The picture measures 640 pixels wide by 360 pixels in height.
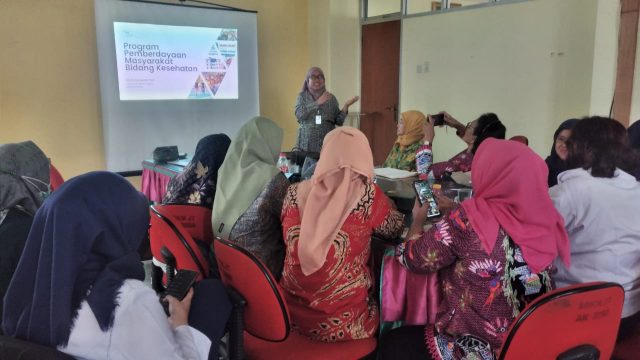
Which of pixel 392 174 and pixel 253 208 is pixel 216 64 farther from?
pixel 253 208

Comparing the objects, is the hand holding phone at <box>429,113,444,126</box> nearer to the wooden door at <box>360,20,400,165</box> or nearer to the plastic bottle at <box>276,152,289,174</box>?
the plastic bottle at <box>276,152,289,174</box>

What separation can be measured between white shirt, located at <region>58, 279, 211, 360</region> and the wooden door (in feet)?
15.6

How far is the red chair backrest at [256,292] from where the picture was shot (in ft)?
4.36

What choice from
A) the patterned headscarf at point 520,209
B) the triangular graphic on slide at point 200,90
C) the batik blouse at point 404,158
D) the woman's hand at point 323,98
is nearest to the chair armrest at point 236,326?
the patterned headscarf at point 520,209

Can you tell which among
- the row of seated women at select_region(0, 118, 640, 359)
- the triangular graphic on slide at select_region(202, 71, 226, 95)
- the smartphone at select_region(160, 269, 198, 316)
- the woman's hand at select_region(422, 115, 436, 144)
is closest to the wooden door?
the triangular graphic on slide at select_region(202, 71, 226, 95)

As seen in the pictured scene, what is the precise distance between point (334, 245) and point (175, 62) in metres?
4.01

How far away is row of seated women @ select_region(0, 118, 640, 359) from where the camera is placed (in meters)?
0.97

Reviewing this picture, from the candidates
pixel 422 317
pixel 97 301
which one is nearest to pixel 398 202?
pixel 422 317

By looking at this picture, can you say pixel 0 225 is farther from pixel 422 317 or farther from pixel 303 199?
pixel 422 317

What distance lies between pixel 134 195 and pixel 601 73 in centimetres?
388

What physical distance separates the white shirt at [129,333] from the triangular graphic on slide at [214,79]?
14.3 ft

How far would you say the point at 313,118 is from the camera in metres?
4.62

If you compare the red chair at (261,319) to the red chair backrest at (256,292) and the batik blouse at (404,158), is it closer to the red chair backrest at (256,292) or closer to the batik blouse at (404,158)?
the red chair backrest at (256,292)

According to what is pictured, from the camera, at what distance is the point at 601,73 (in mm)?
3824
